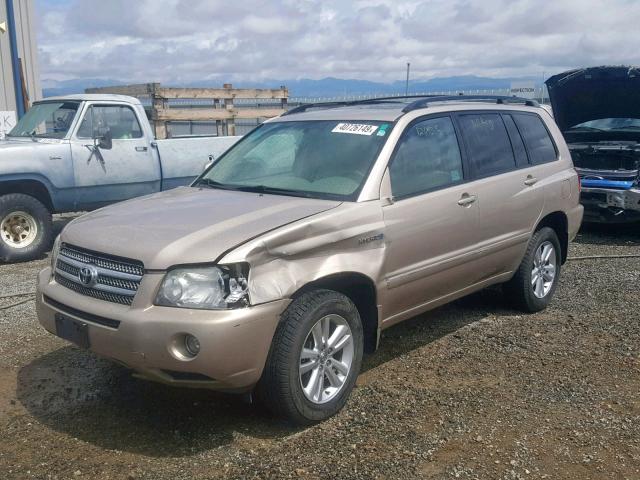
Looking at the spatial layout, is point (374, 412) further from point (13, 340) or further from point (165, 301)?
point (13, 340)

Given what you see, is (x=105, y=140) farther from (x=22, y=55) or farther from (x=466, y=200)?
(x=22, y=55)

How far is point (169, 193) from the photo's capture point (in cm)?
466

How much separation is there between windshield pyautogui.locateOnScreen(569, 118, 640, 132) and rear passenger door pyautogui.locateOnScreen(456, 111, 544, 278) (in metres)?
4.92

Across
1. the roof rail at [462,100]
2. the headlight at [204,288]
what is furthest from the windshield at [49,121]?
the headlight at [204,288]

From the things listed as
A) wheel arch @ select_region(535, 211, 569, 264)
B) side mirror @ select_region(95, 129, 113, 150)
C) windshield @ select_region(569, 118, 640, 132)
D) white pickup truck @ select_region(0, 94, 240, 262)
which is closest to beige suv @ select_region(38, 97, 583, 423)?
wheel arch @ select_region(535, 211, 569, 264)

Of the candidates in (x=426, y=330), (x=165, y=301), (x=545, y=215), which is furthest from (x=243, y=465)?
(x=545, y=215)

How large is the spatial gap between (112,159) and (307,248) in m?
5.55

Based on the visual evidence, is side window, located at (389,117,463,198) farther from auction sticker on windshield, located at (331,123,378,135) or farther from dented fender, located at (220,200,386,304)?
dented fender, located at (220,200,386,304)

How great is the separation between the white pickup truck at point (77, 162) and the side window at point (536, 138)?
4.72 m

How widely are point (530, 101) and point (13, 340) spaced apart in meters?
4.72

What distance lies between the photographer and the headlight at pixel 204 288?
333 cm

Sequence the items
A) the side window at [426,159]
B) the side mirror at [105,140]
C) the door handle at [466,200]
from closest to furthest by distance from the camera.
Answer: the side window at [426,159] → the door handle at [466,200] → the side mirror at [105,140]

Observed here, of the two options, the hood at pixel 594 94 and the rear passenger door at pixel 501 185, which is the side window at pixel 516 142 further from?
the hood at pixel 594 94

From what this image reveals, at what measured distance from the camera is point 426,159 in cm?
462
